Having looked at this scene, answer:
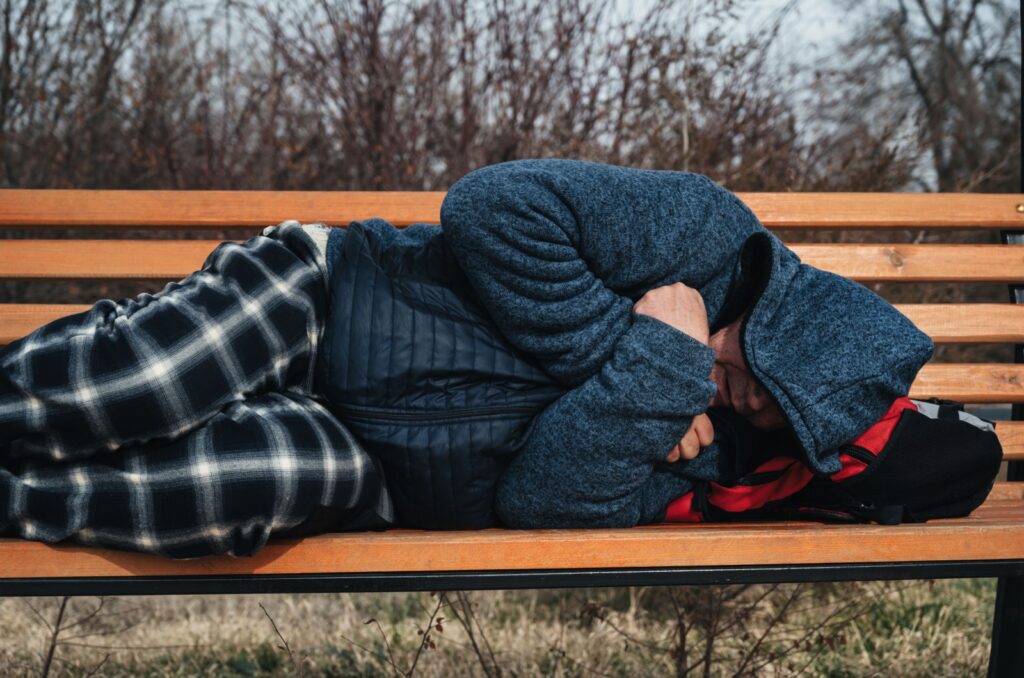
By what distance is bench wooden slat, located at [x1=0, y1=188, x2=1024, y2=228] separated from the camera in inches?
96.6

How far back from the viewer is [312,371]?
73.4 inches

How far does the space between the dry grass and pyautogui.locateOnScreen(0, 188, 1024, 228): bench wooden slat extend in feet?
2.99

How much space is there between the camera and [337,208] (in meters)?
2.52

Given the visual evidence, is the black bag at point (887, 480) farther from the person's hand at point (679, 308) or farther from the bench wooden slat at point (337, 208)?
the bench wooden slat at point (337, 208)

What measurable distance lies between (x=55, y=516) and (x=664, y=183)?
110 cm

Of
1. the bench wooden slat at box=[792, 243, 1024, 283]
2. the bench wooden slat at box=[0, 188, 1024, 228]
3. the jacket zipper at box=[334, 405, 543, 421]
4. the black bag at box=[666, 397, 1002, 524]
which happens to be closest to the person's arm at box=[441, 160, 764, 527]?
the jacket zipper at box=[334, 405, 543, 421]

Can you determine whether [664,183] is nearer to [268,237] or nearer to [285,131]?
[268,237]

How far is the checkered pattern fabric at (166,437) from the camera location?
5.19 feet

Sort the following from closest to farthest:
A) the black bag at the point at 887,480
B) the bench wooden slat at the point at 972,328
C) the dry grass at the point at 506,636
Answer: the black bag at the point at 887,480
the bench wooden slat at the point at 972,328
the dry grass at the point at 506,636

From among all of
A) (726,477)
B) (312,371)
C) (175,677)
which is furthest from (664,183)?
(175,677)

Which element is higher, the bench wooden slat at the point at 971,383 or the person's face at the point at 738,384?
the person's face at the point at 738,384

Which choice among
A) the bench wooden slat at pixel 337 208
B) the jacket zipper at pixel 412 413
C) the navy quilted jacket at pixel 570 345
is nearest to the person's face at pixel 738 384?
the navy quilted jacket at pixel 570 345

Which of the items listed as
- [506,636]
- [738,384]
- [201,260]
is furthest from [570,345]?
[506,636]

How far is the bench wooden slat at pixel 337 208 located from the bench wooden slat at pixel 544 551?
3.29ft
